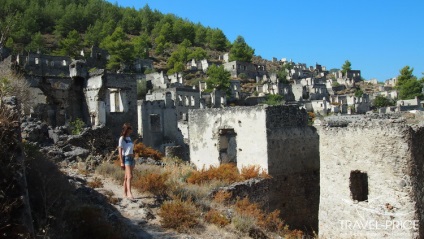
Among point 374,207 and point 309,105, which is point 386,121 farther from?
point 309,105

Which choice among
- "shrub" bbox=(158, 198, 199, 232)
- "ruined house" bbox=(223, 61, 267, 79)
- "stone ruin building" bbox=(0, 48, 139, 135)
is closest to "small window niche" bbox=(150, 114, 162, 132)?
"stone ruin building" bbox=(0, 48, 139, 135)

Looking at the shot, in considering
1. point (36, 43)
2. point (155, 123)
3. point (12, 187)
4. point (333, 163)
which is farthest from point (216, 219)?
point (36, 43)

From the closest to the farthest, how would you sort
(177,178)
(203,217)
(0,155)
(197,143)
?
(0,155)
(203,217)
(177,178)
(197,143)

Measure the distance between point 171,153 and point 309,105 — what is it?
170 feet

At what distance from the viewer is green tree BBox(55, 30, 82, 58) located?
223 ft

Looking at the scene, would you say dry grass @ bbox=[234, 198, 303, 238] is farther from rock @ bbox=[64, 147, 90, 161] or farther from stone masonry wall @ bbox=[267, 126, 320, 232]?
rock @ bbox=[64, 147, 90, 161]

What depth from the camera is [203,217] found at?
8.15 metres

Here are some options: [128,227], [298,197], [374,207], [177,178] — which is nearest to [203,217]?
[128,227]

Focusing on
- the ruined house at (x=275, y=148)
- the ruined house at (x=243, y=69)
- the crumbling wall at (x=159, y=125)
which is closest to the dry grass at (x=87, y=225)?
the ruined house at (x=275, y=148)

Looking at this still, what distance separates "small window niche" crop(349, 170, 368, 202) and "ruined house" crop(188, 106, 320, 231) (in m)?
3.00

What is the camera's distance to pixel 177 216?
7.45m

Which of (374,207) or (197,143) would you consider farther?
(197,143)

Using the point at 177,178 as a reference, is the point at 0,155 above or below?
above

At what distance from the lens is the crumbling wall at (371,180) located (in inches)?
360
